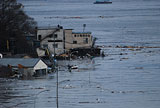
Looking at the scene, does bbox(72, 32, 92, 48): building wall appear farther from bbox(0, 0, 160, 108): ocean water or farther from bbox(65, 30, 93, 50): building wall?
bbox(0, 0, 160, 108): ocean water

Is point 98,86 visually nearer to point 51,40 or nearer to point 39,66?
point 39,66

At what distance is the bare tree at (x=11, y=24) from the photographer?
31.6 m

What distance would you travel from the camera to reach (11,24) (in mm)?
32094

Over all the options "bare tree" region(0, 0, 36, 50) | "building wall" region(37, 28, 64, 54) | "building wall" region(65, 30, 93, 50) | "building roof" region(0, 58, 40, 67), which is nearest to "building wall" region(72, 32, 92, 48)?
"building wall" region(65, 30, 93, 50)

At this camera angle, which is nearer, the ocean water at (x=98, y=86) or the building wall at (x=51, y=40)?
the ocean water at (x=98, y=86)

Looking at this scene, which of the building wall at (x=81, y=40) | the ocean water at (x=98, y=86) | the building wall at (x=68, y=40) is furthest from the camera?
the building wall at (x=81, y=40)

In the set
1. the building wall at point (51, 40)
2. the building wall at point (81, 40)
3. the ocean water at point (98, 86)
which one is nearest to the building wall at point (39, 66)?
the ocean water at point (98, 86)

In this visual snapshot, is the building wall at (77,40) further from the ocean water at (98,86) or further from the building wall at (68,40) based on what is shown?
the ocean water at (98,86)

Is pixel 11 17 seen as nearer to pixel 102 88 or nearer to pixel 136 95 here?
pixel 102 88

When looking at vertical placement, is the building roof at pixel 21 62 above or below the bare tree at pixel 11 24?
below

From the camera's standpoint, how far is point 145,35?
49.4 meters

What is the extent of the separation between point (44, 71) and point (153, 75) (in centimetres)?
527

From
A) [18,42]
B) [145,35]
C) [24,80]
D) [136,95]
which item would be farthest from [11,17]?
[145,35]

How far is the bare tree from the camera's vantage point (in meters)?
31.6
